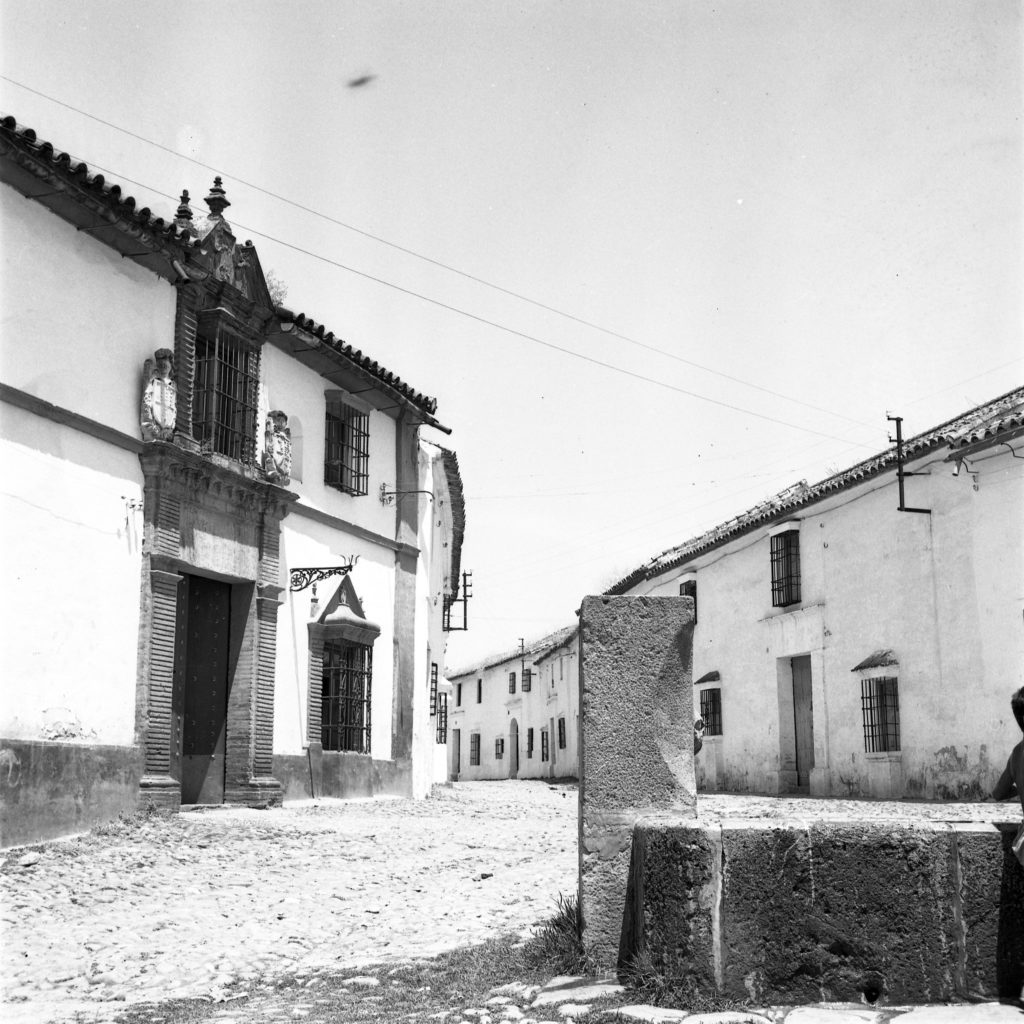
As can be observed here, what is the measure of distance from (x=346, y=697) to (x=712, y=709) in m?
11.8

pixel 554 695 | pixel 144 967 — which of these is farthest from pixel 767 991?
pixel 554 695

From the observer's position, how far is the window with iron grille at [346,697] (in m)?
15.0

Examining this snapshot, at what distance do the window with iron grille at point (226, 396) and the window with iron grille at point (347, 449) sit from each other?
5.93 ft

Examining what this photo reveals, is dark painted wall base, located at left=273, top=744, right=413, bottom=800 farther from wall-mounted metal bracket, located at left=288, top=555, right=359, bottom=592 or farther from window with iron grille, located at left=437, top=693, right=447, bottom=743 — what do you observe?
window with iron grille, located at left=437, top=693, right=447, bottom=743

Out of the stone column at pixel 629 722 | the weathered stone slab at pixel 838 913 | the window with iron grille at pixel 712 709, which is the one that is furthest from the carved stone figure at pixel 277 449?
the window with iron grille at pixel 712 709

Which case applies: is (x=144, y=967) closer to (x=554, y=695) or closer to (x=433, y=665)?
(x=433, y=665)

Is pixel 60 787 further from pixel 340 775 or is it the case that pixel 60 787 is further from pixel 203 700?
pixel 340 775

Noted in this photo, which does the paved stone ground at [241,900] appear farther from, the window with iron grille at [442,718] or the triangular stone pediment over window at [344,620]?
the window with iron grille at [442,718]

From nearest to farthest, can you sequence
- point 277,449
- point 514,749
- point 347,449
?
point 277,449 < point 347,449 < point 514,749

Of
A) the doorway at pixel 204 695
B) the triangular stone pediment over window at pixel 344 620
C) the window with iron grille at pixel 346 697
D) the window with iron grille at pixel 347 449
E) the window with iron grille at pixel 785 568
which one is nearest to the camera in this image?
the doorway at pixel 204 695

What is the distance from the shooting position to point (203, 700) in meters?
13.2

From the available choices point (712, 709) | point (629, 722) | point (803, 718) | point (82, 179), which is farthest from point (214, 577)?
point (712, 709)

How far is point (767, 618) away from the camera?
2275 cm

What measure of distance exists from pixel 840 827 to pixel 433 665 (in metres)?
16.3
